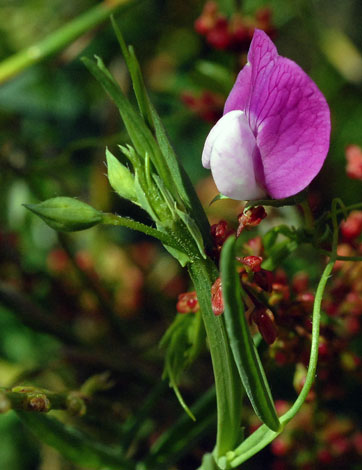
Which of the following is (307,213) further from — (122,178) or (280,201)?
(122,178)

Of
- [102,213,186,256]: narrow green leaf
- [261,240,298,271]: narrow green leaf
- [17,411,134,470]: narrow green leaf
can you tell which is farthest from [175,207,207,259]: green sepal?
[17,411,134,470]: narrow green leaf

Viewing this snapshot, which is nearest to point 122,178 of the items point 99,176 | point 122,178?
point 122,178

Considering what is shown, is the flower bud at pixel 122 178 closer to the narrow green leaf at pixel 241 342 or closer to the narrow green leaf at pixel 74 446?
the narrow green leaf at pixel 241 342

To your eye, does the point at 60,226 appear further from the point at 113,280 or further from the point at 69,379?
the point at 113,280

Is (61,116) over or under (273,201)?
over

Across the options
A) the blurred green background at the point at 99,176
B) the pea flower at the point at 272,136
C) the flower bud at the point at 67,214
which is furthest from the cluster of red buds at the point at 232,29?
the flower bud at the point at 67,214

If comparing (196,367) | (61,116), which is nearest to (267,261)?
(196,367)

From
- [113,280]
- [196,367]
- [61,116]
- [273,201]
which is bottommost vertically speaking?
[196,367]
